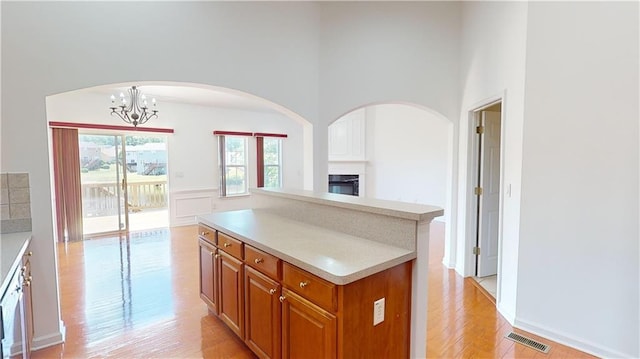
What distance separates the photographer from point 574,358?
2.38m

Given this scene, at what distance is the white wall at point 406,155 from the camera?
7266 millimetres

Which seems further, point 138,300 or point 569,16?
point 138,300

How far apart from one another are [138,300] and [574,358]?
382 cm

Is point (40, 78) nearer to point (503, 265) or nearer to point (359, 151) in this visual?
point (503, 265)

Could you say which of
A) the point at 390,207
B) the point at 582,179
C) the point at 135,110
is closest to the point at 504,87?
the point at 582,179

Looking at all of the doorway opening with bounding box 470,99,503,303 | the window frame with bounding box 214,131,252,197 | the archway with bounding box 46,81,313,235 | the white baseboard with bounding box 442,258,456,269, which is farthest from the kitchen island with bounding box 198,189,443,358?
the window frame with bounding box 214,131,252,197

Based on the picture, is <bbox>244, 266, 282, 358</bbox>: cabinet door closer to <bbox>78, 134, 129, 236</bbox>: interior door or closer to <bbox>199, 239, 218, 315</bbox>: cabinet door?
<bbox>199, 239, 218, 315</bbox>: cabinet door

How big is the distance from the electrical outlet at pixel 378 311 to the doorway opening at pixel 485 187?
2597mm

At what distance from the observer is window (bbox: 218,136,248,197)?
7379mm

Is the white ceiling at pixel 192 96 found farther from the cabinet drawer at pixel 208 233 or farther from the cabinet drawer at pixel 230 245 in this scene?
the cabinet drawer at pixel 230 245

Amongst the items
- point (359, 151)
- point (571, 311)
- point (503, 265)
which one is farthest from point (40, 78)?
point (359, 151)

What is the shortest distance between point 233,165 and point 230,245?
543 cm

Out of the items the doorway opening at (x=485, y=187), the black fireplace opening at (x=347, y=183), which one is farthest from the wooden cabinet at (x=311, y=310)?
the black fireplace opening at (x=347, y=183)

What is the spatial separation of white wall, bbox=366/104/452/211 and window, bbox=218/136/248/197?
3.26 metres
